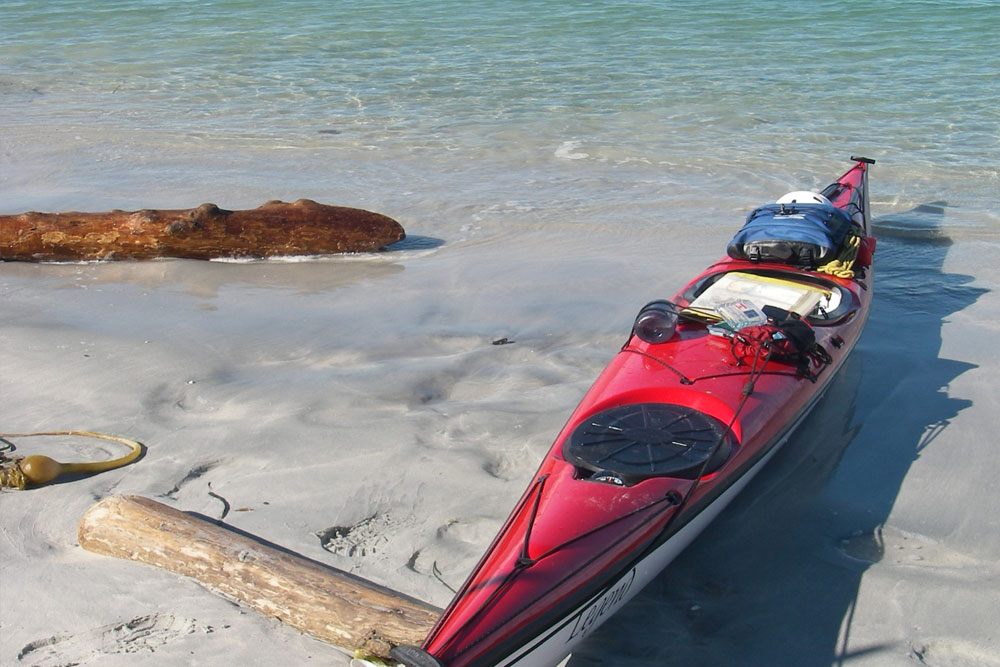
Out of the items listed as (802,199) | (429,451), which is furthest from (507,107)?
(429,451)

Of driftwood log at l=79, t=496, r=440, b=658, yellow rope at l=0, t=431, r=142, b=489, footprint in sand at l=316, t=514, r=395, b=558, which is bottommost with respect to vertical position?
footprint in sand at l=316, t=514, r=395, b=558

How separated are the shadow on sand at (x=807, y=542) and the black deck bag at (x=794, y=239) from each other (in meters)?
0.59

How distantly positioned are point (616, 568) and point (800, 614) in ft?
2.50

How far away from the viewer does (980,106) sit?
11.1 meters

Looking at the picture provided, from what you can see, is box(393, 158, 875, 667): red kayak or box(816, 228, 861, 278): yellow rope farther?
box(816, 228, 861, 278): yellow rope

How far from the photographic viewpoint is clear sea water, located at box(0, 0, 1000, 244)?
8719 mm

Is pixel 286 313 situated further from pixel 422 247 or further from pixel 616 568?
pixel 616 568

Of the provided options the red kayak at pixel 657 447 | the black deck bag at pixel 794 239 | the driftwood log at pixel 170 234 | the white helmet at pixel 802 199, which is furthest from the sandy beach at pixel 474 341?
the white helmet at pixel 802 199

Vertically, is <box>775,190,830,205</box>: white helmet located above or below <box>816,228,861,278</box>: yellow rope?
above

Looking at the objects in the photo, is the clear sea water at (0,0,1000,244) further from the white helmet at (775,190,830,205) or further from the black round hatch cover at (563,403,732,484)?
the black round hatch cover at (563,403,732,484)

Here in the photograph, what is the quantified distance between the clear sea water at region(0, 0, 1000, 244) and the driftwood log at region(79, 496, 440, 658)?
446cm

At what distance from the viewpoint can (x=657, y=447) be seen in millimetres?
3455

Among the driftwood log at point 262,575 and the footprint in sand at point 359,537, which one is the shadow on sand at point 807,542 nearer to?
the driftwood log at point 262,575

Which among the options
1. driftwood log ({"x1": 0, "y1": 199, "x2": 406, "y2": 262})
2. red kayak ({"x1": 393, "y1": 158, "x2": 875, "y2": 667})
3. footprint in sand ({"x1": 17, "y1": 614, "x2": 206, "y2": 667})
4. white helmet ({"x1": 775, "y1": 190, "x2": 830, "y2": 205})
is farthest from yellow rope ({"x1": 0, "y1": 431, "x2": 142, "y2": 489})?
white helmet ({"x1": 775, "y1": 190, "x2": 830, "y2": 205})
